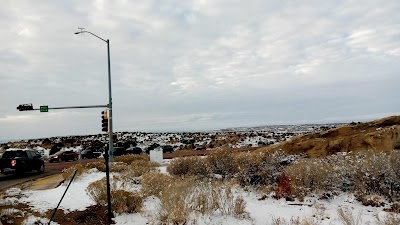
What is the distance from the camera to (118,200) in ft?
37.3

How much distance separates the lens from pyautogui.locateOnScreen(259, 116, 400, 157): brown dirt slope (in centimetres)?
2000

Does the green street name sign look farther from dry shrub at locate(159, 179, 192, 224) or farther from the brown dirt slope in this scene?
dry shrub at locate(159, 179, 192, 224)

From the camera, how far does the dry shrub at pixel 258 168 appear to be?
1560 centimetres

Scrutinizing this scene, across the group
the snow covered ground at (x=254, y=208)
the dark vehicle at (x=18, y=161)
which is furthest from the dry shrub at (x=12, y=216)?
the dark vehicle at (x=18, y=161)

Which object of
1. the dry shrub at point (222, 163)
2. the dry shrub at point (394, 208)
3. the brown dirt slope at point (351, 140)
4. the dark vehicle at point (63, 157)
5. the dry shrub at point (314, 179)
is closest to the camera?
the dry shrub at point (394, 208)

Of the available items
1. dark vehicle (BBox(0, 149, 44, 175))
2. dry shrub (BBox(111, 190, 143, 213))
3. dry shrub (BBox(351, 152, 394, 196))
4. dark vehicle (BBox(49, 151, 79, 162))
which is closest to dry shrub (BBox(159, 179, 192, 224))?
dry shrub (BBox(111, 190, 143, 213))

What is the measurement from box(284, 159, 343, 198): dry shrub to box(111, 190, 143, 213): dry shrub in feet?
18.3

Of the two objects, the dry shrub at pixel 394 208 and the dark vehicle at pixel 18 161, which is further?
the dark vehicle at pixel 18 161

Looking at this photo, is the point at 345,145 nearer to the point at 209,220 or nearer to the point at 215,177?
the point at 215,177

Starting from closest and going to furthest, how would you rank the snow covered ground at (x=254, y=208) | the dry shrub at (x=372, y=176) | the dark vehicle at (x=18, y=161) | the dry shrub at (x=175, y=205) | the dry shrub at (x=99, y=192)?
the dry shrub at (x=175, y=205) → the snow covered ground at (x=254, y=208) → the dry shrub at (x=99, y=192) → the dry shrub at (x=372, y=176) → the dark vehicle at (x=18, y=161)

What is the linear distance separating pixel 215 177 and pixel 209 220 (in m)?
6.09

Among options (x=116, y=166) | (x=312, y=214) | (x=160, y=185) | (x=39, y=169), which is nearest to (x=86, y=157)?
(x=39, y=169)

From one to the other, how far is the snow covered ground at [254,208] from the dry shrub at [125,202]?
22cm

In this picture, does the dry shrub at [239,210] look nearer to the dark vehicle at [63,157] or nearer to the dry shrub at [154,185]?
the dry shrub at [154,185]
